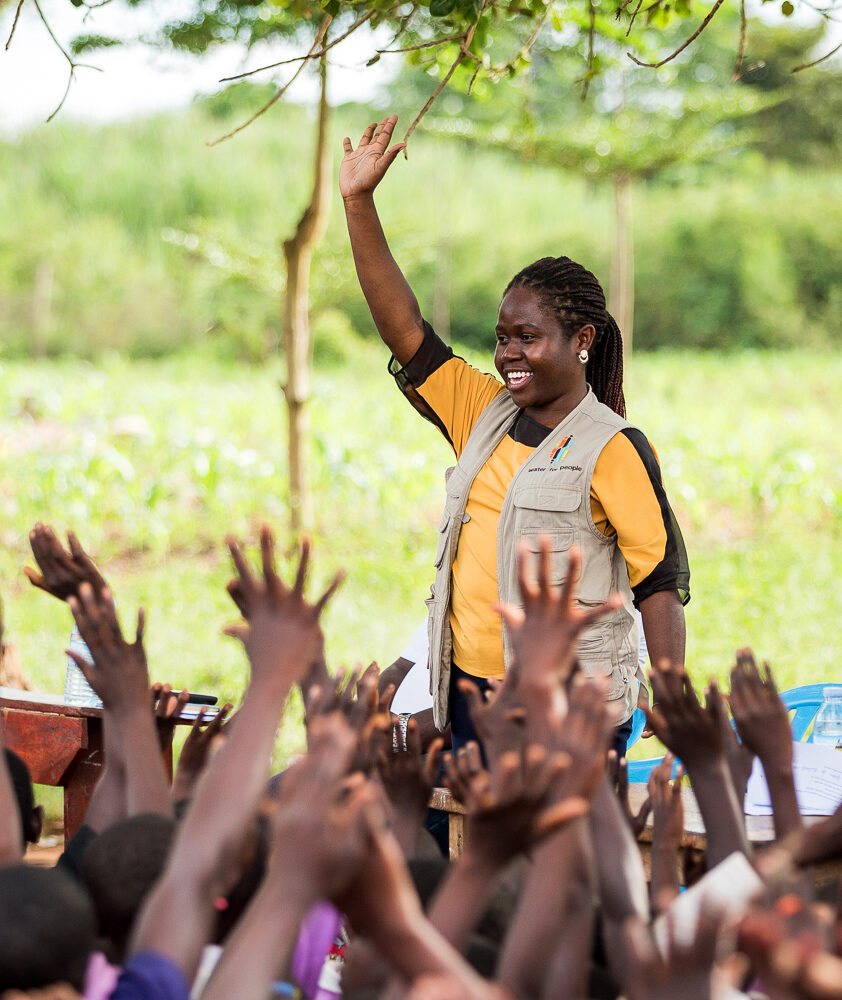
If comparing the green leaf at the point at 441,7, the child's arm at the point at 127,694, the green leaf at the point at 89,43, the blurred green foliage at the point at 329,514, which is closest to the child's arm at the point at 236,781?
the child's arm at the point at 127,694

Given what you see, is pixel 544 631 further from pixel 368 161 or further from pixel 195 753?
pixel 368 161

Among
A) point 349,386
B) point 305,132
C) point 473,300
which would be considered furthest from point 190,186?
point 349,386

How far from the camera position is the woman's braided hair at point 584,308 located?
2.69m

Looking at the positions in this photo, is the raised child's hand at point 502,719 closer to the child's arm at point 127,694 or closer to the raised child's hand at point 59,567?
the child's arm at point 127,694

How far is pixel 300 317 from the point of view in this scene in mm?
6598

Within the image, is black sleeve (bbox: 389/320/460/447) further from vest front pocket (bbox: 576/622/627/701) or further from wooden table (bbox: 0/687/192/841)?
wooden table (bbox: 0/687/192/841)

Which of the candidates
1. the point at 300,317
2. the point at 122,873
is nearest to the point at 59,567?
the point at 122,873

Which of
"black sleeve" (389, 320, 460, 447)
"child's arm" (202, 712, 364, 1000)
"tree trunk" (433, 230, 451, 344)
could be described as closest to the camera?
"child's arm" (202, 712, 364, 1000)

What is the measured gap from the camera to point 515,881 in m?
1.67

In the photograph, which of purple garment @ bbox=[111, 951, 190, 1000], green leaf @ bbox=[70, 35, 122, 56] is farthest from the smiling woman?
green leaf @ bbox=[70, 35, 122, 56]

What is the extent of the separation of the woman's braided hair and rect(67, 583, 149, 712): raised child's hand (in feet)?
4.28

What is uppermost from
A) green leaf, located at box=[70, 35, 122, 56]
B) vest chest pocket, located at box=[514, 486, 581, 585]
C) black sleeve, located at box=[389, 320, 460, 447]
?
green leaf, located at box=[70, 35, 122, 56]

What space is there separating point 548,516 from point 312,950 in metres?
1.24

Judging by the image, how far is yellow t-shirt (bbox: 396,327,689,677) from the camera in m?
2.57
